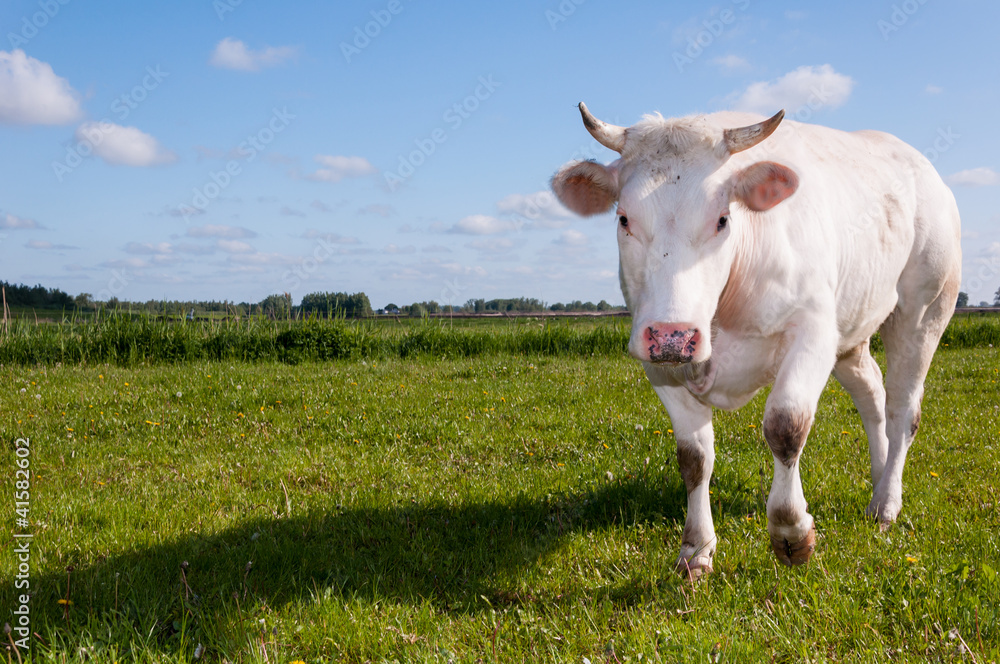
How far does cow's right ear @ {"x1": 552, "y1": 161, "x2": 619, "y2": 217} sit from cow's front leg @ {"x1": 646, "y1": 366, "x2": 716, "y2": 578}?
1.08 meters

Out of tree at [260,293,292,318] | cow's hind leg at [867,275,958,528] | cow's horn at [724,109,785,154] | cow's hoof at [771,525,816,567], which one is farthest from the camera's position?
tree at [260,293,292,318]

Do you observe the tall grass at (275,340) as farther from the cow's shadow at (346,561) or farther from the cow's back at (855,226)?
the cow's shadow at (346,561)

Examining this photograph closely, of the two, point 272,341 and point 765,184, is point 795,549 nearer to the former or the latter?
point 765,184

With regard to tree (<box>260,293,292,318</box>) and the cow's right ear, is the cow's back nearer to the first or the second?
the cow's right ear

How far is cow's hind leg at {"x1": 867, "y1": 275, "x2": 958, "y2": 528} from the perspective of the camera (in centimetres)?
546

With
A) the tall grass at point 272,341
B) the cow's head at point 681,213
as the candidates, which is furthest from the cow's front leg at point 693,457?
the tall grass at point 272,341

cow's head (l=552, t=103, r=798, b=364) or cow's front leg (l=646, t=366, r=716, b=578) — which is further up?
cow's head (l=552, t=103, r=798, b=364)

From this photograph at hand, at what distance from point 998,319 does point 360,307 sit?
1921 cm

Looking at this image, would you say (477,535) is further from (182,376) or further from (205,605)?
(182,376)

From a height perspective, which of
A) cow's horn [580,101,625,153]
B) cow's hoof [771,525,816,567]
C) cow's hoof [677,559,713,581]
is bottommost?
cow's hoof [677,559,713,581]

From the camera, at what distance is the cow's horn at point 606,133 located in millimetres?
3850

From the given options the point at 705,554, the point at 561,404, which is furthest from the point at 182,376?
the point at 705,554

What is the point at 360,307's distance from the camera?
18250 millimetres

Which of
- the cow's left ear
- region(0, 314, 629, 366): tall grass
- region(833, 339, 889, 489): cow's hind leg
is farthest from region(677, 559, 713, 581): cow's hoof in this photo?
region(0, 314, 629, 366): tall grass
